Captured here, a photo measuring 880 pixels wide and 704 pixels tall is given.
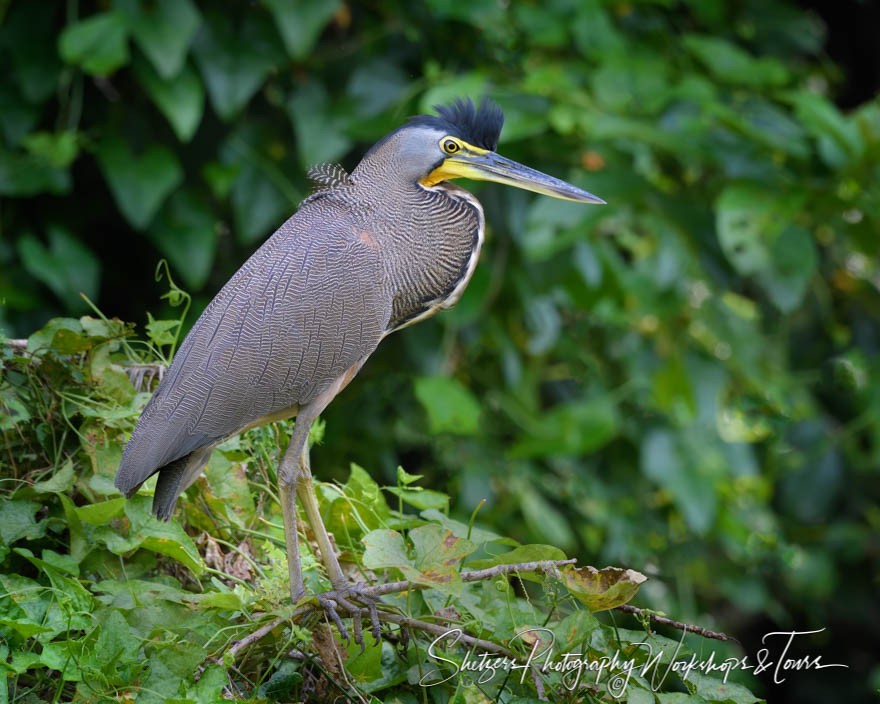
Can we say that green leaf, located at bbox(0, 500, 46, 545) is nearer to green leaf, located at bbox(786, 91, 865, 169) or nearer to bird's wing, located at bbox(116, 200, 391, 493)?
bird's wing, located at bbox(116, 200, 391, 493)

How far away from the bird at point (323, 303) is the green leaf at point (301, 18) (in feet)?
4.51

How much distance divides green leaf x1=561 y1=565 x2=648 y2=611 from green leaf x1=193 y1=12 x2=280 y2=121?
2225mm

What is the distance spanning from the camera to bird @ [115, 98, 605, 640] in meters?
1.71

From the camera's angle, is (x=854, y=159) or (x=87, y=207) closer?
(x=854, y=159)

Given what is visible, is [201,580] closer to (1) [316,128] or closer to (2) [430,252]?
(2) [430,252]

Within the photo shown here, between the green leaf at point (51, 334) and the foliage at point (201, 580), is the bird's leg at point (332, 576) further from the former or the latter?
the green leaf at point (51, 334)

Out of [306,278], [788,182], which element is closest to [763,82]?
[788,182]

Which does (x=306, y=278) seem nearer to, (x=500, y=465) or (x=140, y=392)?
(x=140, y=392)

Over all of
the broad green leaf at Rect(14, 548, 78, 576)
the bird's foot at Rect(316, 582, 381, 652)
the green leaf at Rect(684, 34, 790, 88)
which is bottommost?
the bird's foot at Rect(316, 582, 381, 652)

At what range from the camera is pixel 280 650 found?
1577 millimetres

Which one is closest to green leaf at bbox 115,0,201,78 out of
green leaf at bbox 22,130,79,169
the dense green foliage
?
the dense green foliage

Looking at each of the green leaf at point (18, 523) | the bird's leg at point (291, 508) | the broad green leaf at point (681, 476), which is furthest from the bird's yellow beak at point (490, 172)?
the broad green leaf at point (681, 476)

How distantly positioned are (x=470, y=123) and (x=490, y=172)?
0.10m

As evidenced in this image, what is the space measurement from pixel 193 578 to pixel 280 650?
0.94 feet
